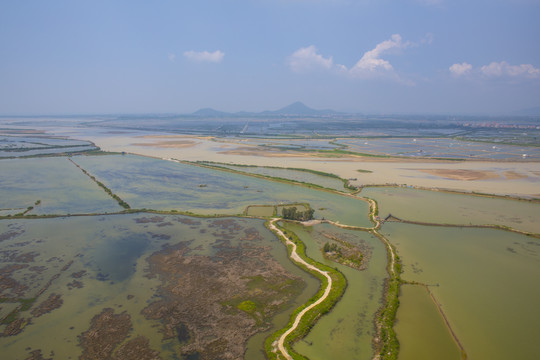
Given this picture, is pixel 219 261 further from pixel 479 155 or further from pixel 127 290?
pixel 479 155

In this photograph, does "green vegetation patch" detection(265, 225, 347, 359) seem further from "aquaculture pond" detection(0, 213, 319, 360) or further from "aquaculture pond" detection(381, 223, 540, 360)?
"aquaculture pond" detection(381, 223, 540, 360)

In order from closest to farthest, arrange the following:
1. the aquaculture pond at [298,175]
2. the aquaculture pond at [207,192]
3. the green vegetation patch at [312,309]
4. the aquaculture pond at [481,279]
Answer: the green vegetation patch at [312,309]
the aquaculture pond at [481,279]
the aquaculture pond at [207,192]
the aquaculture pond at [298,175]

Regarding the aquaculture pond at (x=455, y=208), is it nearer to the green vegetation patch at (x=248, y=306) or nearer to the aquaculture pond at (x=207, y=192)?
the aquaculture pond at (x=207, y=192)

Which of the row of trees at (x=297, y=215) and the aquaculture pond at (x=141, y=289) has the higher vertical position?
the row of trees at (x=297, y=215)

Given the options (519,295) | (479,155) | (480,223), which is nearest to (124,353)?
(519,295)

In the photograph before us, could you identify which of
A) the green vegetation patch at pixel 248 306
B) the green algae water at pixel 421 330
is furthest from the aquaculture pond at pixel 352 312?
the green vegetation patch at pixel 248 306
